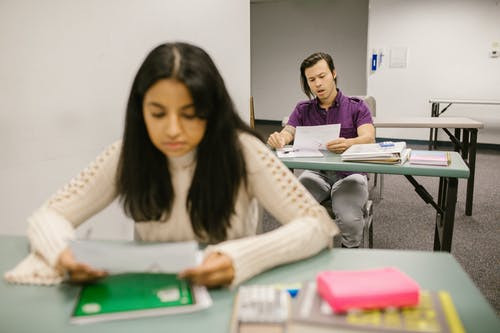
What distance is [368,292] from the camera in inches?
26.9

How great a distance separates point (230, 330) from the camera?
0.66 metres

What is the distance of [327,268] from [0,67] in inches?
51.3

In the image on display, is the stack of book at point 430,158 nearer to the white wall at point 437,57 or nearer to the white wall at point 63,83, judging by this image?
the white wall at point 63,83

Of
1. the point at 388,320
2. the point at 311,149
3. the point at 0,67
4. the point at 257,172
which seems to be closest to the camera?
the point at 388,320

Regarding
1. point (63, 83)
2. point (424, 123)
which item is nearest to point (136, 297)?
point (63, 83)

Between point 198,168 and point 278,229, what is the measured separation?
0.25m

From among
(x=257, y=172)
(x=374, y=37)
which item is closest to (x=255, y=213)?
(x=257, y=172)

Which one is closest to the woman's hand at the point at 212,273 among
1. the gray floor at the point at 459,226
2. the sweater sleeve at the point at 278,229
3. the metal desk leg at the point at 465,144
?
the sweater sleeve at the point at 278,229

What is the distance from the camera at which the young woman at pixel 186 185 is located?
860 mm

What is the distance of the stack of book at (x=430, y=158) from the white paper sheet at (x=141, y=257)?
1.52 m

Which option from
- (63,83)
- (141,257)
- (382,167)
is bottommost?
(382,167)

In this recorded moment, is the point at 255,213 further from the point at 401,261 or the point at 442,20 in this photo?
the point at 442,20

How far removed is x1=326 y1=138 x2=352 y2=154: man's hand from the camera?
2.16 meters

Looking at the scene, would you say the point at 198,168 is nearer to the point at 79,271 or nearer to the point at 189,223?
the point at 189,223
